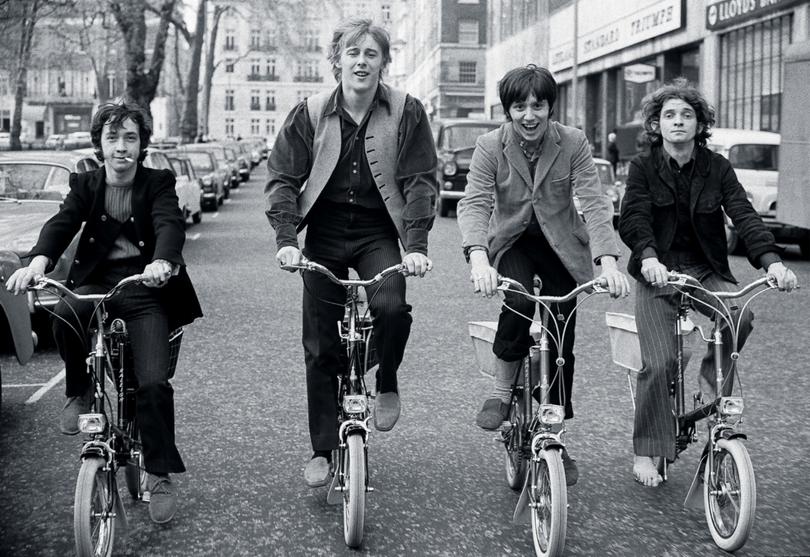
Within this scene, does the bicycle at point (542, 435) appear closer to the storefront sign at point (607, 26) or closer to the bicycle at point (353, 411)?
the bicycle at point (353, 411)

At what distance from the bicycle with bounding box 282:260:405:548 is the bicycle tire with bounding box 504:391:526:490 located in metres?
0.64

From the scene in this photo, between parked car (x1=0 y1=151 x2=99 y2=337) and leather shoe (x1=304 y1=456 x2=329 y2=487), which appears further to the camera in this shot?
parked car (x1=0 y1=151 x2=99 y2=337)

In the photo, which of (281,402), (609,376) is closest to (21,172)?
(281,402)

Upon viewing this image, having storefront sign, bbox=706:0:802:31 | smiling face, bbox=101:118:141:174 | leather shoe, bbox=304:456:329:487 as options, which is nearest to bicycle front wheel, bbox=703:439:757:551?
leather shoe, bbox=304:456:329:487

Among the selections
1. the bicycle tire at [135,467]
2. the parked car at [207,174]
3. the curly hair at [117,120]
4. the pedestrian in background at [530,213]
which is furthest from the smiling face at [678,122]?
the parked car at [207,174]

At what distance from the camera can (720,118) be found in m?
33.9

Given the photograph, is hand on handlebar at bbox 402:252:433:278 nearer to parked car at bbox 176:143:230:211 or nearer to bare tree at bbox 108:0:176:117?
parked car at bbox 176:143:230:211

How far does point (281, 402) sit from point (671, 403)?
2.96 m

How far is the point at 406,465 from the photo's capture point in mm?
5977

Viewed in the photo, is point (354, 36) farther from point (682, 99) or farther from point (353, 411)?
point (353, 411)

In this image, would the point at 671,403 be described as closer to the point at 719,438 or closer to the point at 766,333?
the point at 719,438

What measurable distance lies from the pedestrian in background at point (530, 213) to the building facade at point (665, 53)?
2375 centimetres

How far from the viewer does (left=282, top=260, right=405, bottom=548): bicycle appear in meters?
4.51

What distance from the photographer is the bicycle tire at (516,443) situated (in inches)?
200
